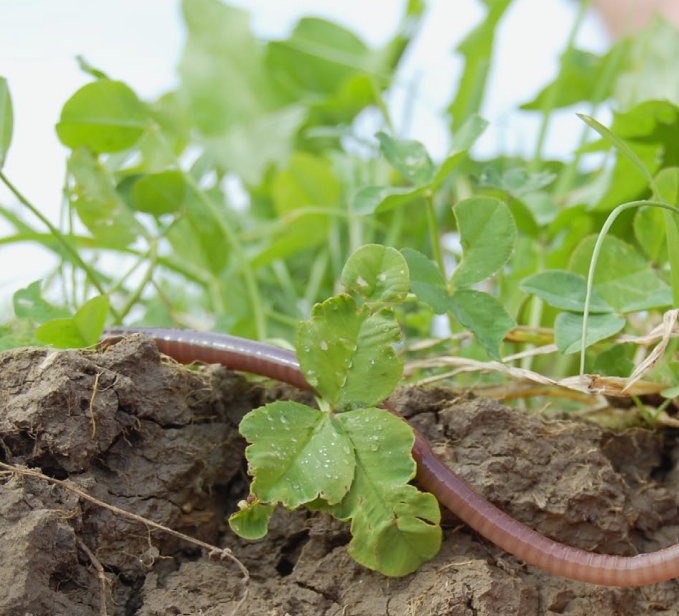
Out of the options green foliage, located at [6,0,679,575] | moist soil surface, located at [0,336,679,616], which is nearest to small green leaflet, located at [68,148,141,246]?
green foliage, located at [6,0,679,575]

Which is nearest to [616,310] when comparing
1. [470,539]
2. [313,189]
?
[470,539]

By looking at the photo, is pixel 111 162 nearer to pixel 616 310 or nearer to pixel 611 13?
pixel 616 310

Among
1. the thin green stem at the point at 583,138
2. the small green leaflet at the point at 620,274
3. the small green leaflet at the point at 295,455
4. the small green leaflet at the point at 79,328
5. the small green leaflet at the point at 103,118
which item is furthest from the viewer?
the thin green stem at the point at 583,138

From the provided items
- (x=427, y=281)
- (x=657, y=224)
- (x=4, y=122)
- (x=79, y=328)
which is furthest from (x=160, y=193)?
(x=657, y=224)

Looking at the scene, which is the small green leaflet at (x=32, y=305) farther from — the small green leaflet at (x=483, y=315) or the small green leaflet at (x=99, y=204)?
the small green leaflet at (x=483, y=315)

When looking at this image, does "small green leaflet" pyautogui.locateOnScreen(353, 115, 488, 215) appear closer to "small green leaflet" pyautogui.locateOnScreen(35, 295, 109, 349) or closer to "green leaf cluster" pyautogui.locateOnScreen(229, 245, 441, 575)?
"green leaf cluster" pyautogui.locateOnScreen(229, 245, 441, 575)

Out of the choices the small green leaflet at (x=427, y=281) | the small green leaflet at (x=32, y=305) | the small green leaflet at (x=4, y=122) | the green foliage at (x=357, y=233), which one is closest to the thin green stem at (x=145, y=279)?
the green foliage at (x=357, y=233)

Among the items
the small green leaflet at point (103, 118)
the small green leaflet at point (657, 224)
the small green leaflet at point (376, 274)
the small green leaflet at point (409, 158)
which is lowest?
the small green leaflet at point (657, 224)

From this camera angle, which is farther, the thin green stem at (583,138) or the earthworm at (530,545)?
the thin green stem at (583,138)
